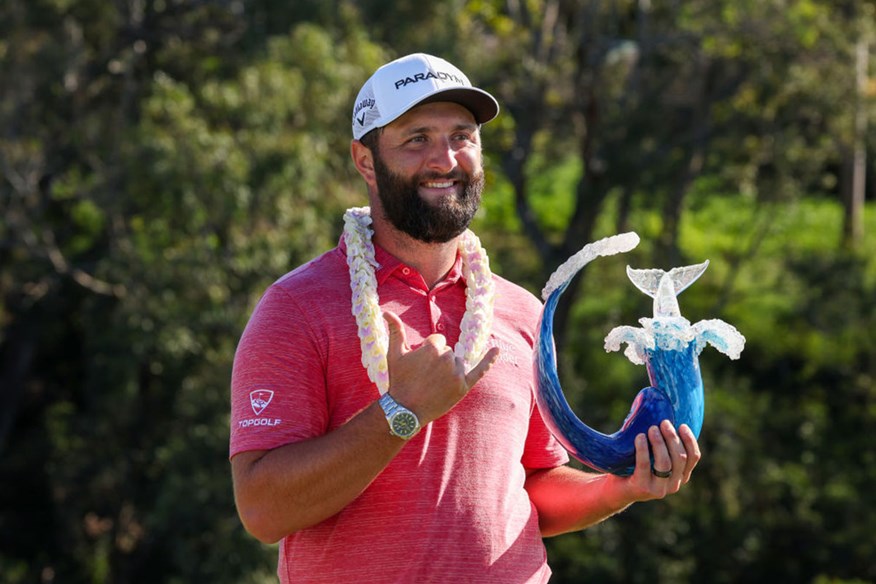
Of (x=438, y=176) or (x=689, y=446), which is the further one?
(x=438, y=176)

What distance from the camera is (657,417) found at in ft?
8.84

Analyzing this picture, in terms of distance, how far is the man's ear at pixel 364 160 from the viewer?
2.92m

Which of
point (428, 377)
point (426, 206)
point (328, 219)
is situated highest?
point (426, 206)

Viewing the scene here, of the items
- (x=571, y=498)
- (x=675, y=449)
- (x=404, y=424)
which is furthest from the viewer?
(x=571, y=498)

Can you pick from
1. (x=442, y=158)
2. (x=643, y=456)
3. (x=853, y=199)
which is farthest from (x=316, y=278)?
(x=853, y=199)

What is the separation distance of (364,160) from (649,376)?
798 millimetres

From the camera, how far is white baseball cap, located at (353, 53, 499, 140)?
2793mm

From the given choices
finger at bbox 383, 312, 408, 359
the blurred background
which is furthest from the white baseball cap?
the blurred background

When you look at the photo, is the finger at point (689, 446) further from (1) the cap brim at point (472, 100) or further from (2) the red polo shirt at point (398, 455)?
(1) the cap brim at point (472, 100)

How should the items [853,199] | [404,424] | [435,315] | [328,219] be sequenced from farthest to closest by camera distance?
[853,199], [328,219], [435,315], [404,424]

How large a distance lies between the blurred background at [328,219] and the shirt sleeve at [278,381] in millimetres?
9083

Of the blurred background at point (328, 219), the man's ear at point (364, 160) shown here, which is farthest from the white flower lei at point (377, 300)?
the blurred background at point (328, 219)

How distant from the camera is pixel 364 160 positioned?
2.94 meters

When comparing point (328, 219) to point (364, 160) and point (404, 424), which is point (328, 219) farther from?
point (404, 424)
